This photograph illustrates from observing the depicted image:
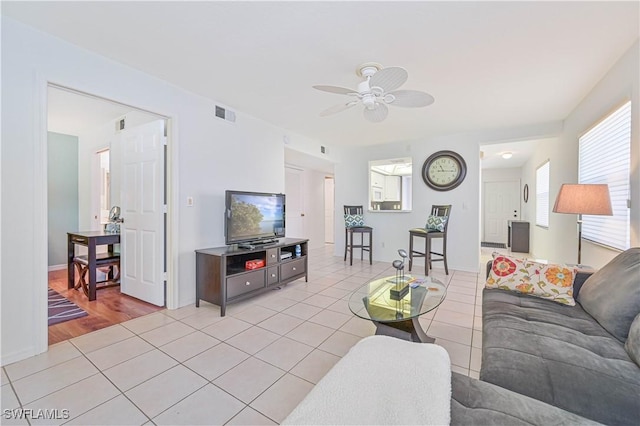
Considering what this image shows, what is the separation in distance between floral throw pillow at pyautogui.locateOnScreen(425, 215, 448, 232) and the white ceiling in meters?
1.94

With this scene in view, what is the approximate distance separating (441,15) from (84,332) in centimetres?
368

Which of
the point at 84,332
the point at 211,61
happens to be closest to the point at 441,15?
the point at 211,61

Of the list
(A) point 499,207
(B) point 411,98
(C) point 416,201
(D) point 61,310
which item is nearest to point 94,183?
(D) point 61,310

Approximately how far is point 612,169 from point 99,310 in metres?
5.11

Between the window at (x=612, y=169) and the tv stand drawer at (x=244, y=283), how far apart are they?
132 inches

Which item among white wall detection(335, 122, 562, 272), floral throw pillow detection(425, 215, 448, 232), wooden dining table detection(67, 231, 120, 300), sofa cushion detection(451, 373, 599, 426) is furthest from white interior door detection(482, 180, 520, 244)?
wooden dining table detection(67, 231, 120, 300)

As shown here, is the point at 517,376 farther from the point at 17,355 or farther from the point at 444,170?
the point at 444,170

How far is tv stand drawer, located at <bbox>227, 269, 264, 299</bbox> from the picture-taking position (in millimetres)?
2857

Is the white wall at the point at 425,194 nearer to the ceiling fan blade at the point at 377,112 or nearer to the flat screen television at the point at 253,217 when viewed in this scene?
the flat screen television at the point at 253,217

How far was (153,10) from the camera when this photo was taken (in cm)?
176

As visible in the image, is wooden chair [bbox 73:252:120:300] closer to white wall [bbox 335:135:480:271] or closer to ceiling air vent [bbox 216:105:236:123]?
ceiling air vent [bbox 216:105:236:123]

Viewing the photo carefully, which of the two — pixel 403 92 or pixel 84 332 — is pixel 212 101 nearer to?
pixel 403 92

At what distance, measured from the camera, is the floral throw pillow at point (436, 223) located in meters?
4.50

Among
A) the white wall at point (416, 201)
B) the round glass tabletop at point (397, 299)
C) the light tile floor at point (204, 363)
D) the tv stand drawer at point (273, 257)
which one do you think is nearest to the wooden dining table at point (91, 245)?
the light tile floor at point (204, 363)
